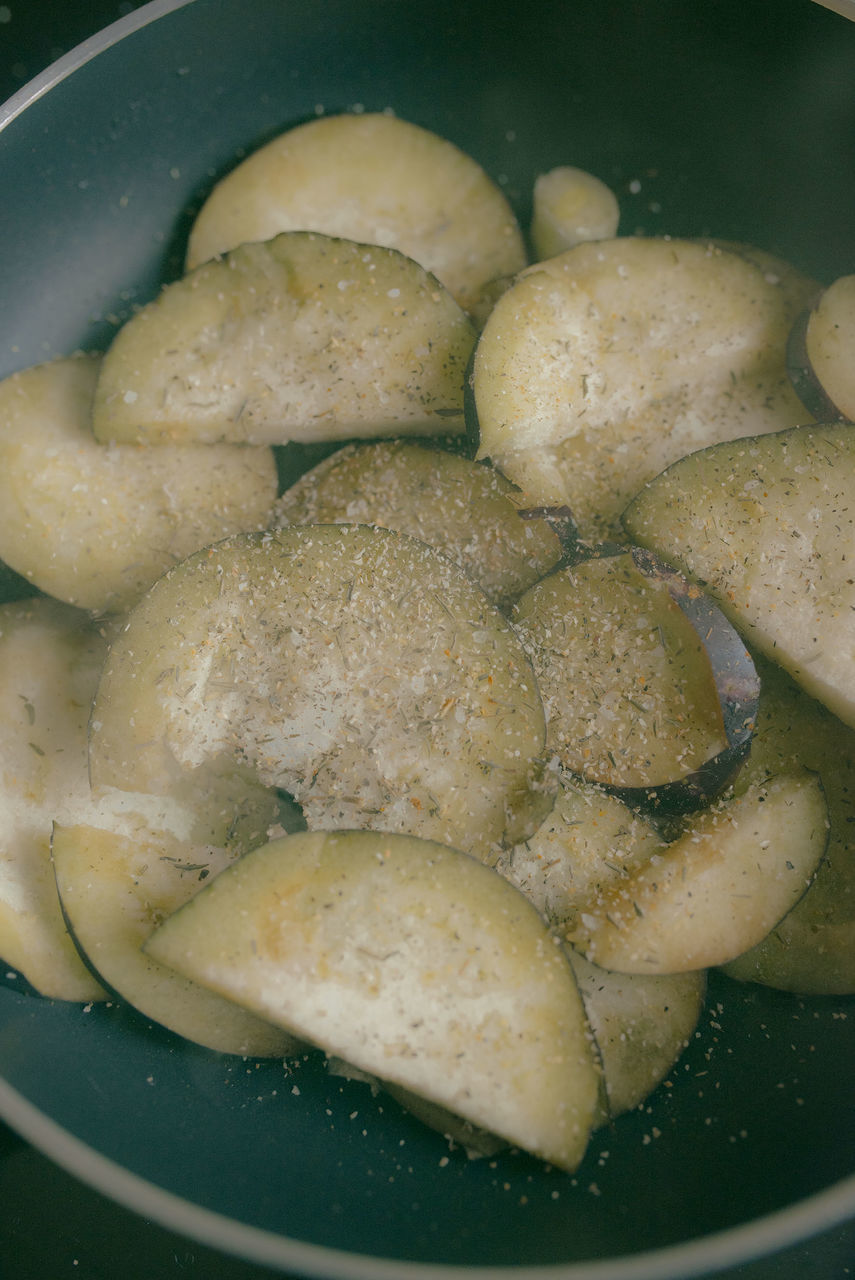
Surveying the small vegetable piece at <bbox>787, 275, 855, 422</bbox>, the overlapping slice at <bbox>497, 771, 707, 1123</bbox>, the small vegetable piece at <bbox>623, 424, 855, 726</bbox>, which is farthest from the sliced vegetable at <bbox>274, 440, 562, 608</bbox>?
the small vegetable piece at <bbox>787, 275, 855, 422</bbox>

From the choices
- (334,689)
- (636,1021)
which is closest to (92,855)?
(334,689)

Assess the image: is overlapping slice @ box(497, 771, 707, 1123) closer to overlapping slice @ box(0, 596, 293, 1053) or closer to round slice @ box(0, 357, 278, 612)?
overlapping slice @ box(0, 596, 293, 1053)

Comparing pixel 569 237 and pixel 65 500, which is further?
pixel 569 237

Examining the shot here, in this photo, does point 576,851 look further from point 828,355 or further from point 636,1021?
point 828,355

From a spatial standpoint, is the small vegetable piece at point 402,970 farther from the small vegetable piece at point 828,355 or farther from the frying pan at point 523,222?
the small vegetable piece at point 828,355

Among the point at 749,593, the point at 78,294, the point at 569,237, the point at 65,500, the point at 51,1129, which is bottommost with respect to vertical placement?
the point at 749,593

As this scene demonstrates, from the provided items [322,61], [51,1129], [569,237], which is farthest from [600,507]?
[51,1129]

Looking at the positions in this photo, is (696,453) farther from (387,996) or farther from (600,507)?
(387,996)
